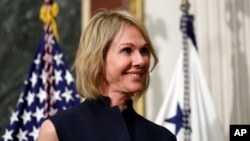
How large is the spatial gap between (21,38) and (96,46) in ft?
6.13

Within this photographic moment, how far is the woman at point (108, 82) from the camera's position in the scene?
1.28 m

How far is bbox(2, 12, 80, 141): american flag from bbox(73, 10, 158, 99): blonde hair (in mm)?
1379

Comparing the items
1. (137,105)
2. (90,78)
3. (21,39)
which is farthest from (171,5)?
(90,78)

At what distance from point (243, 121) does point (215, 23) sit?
0.60 m

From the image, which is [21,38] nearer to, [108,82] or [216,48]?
[216,48]

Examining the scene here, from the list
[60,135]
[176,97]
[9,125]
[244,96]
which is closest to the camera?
[60,135]

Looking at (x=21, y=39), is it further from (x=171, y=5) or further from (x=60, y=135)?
(x=60, y=135)

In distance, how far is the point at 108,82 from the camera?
1.34 meters

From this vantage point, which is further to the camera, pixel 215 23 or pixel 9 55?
pixel 9 55

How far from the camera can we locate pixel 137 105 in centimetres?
274

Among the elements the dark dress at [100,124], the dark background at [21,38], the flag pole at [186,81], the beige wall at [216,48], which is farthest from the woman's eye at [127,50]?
the dark background at [21,38]

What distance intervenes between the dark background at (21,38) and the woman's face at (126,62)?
1729 millimetres

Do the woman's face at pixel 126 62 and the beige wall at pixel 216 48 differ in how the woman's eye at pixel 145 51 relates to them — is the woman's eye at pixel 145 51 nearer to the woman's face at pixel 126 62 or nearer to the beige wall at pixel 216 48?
the woman's face at pixel 126 62

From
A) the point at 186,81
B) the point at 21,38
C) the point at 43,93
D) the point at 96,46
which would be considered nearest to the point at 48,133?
the point at 96,46
